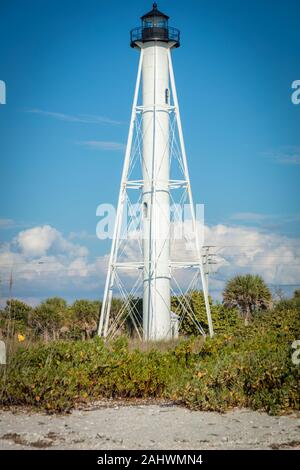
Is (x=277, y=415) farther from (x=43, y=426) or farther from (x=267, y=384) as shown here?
(x=43, y=426)

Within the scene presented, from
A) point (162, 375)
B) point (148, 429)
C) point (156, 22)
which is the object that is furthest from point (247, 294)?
point (148, 429)

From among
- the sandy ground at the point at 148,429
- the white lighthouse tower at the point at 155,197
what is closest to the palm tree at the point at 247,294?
the white lighthouse tower at the point at 155,197

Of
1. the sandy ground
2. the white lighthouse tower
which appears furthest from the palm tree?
the sandy ground

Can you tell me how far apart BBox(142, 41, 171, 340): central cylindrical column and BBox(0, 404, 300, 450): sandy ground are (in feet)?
52.4

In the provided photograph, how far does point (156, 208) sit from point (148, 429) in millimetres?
18493

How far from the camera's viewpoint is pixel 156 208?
95.1 feet

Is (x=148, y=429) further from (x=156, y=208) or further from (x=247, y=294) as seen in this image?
(x=247, y=294)

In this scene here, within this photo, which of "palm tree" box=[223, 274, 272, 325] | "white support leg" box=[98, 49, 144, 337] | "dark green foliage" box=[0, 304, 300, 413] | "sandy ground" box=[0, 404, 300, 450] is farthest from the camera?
"palm tree" box=[223, 274, 272, 325]

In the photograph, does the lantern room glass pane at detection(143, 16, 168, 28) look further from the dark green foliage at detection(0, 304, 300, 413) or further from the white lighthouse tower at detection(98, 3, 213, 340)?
the dark green foliage at detection(0, 304, 300, 413)

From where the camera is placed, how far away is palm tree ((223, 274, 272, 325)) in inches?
1586

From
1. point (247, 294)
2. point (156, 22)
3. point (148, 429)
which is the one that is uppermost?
point (156, 22)

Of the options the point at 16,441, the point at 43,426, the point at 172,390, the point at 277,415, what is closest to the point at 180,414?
the point at 172,390
